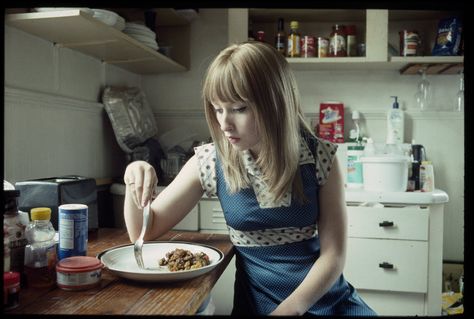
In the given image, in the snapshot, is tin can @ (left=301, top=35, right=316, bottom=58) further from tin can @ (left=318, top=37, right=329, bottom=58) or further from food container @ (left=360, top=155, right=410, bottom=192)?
food container @ (left=360, top=155, right=410, bottom=192)

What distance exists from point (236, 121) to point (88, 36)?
95cm

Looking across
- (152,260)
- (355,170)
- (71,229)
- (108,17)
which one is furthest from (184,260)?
(355,170)

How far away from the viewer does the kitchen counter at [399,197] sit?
1.69 metres

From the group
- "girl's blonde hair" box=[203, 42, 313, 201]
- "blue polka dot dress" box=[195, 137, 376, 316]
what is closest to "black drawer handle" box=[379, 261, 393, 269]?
"blue polka dot dress" box=[195, 137, 376, 316]

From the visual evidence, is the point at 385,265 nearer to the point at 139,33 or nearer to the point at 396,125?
the point at 396,125

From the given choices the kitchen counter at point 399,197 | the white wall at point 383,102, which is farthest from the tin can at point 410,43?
the kitchen counter at point 399,197

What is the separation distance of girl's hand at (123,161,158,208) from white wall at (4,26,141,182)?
0.73 m

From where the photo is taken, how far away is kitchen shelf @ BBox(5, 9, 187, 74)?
1.29 metres

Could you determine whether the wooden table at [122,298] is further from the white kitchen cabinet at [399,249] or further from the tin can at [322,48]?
the tin can at [322,48]

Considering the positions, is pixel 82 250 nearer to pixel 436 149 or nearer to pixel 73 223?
pixel 73 223

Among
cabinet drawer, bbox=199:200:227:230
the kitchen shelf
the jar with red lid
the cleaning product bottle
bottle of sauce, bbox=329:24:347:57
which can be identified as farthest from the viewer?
the cleaning product bottle

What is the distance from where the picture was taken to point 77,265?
2.19ft

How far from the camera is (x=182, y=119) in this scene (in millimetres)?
2408

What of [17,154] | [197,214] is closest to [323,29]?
[197,214]
